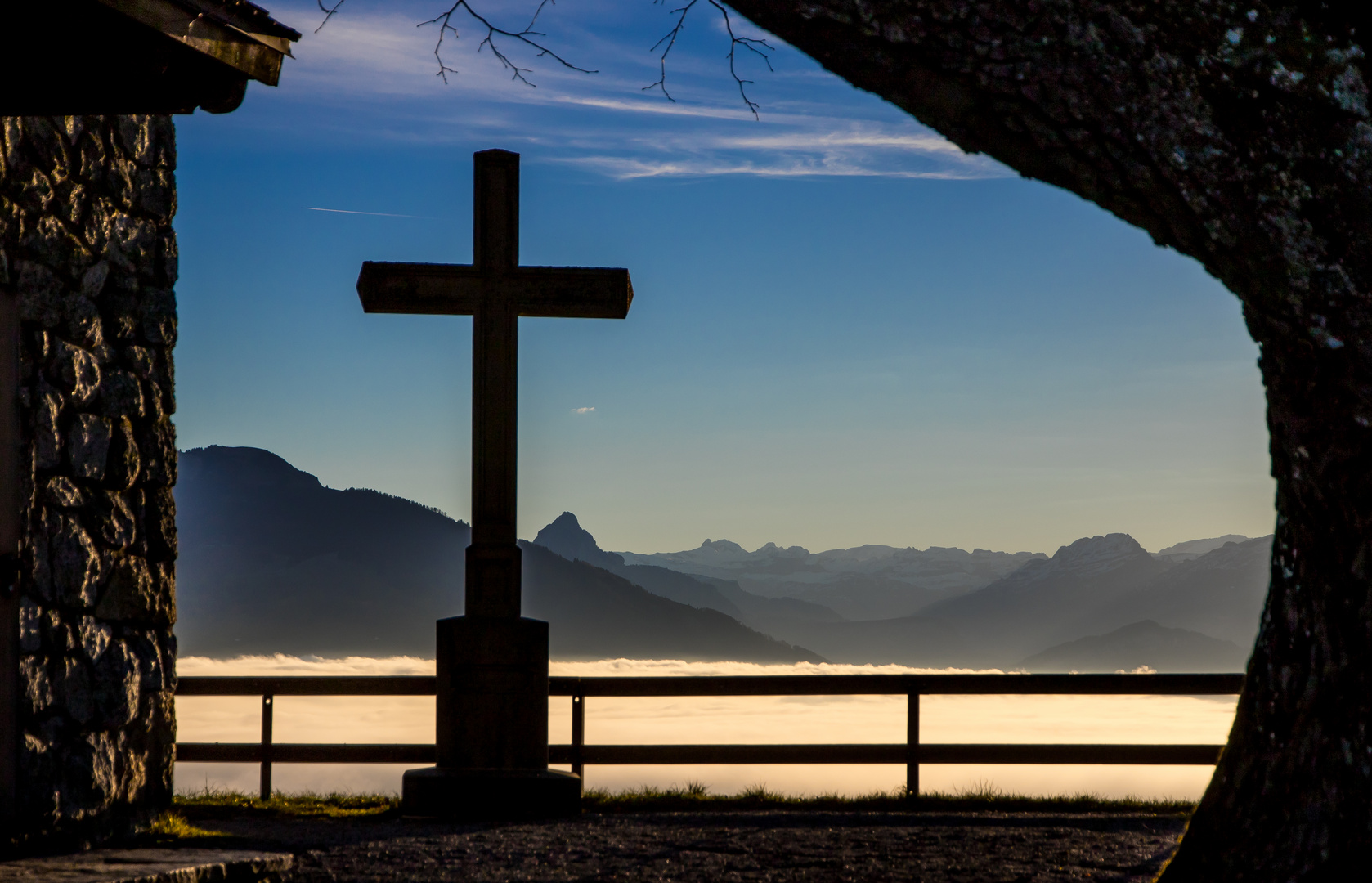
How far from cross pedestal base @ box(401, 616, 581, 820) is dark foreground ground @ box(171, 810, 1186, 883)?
0.32m

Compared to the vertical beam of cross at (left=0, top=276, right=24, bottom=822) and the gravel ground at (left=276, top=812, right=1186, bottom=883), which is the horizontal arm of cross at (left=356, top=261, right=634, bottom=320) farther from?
the gravel ground at (left=276, top=812, right=1186, bottom=883)

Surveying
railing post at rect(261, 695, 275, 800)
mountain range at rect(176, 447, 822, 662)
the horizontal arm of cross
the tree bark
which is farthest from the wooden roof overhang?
mountain range at rect(176, 447, 822, 662)

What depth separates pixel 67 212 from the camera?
19.1ft

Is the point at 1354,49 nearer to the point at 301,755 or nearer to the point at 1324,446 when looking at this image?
the point at 1324,446

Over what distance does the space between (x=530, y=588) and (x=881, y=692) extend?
14524 centimetres

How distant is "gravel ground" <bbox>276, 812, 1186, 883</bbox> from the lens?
18.2 feet

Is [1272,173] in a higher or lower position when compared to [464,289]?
lower

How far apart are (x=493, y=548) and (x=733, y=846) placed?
2.60m

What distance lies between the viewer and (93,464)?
5.94 metres

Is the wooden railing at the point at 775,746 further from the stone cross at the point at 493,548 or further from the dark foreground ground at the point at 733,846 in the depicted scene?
the stone cross at the point at 493,548

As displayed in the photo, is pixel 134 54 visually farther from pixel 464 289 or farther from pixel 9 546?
pixel 464 289

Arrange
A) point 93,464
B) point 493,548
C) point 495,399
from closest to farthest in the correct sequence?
point 93,464
point 493,548
point 495,399

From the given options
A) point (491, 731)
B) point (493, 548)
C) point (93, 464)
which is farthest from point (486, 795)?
point (93, 464)

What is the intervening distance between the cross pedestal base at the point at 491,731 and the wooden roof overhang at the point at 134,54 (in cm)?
398
